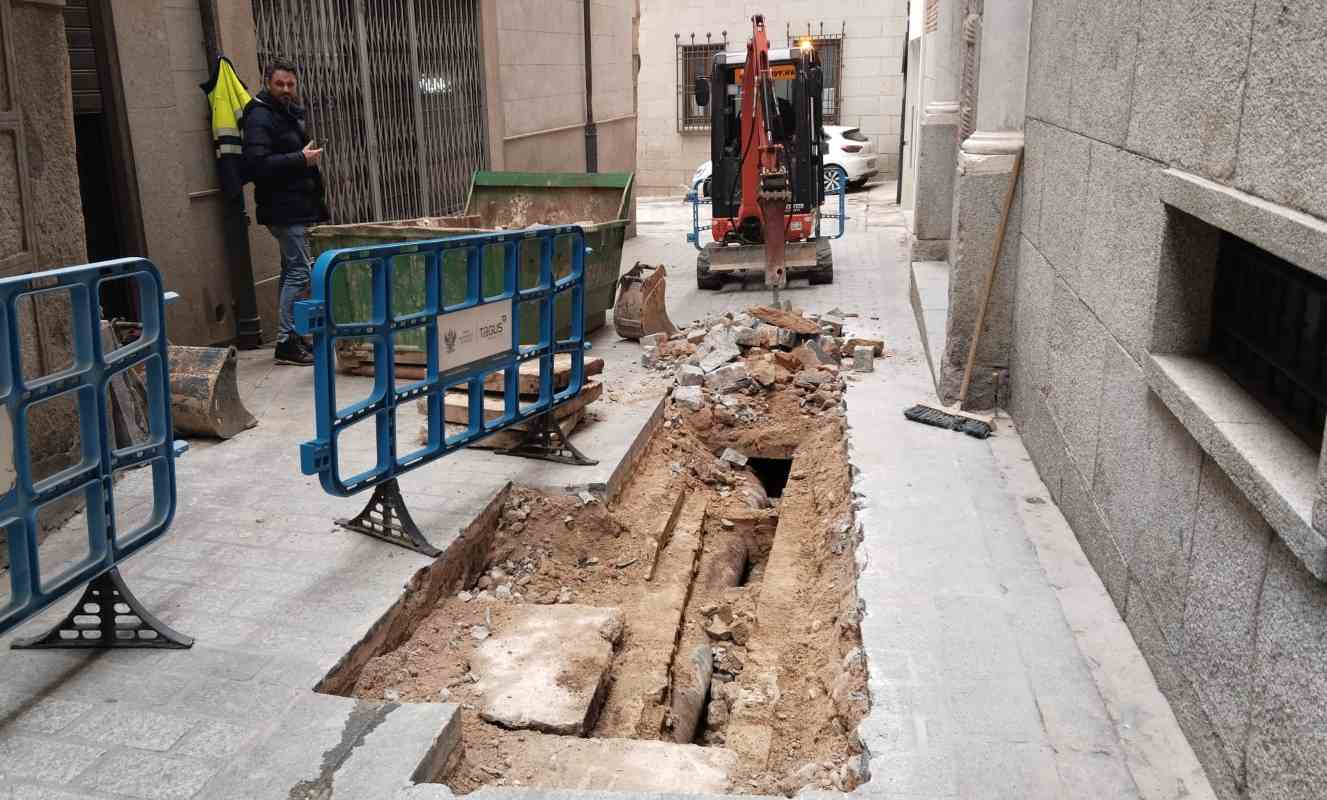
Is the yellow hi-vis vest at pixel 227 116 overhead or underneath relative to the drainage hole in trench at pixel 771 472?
overhead

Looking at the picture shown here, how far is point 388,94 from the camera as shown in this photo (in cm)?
993

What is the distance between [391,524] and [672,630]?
135 centimetres

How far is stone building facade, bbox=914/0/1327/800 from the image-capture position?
2.62m

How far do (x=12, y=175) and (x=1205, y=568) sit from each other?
4.81m

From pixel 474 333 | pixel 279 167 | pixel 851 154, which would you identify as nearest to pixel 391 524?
pixel 474 333

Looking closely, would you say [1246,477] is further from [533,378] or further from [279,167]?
[279,167]

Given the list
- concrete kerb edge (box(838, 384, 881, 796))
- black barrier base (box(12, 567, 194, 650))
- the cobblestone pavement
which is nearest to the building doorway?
the cobblestone pavement

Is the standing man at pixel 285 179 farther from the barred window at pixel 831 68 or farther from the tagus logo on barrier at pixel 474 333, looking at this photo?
the barred window at pixel 831 68

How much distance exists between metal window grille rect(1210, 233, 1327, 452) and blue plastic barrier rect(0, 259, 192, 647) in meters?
3.59

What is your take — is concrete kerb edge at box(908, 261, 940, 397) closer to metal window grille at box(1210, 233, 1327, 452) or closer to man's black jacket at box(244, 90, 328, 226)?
metal window grille at box(1210, 233, 1327, 452)

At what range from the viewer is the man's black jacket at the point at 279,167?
293 inches

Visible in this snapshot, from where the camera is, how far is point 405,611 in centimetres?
437

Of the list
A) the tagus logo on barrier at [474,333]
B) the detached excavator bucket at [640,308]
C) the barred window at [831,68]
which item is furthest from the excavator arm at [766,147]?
the barred window at [831,68]

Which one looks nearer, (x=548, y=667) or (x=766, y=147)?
(x=548, y=667)
